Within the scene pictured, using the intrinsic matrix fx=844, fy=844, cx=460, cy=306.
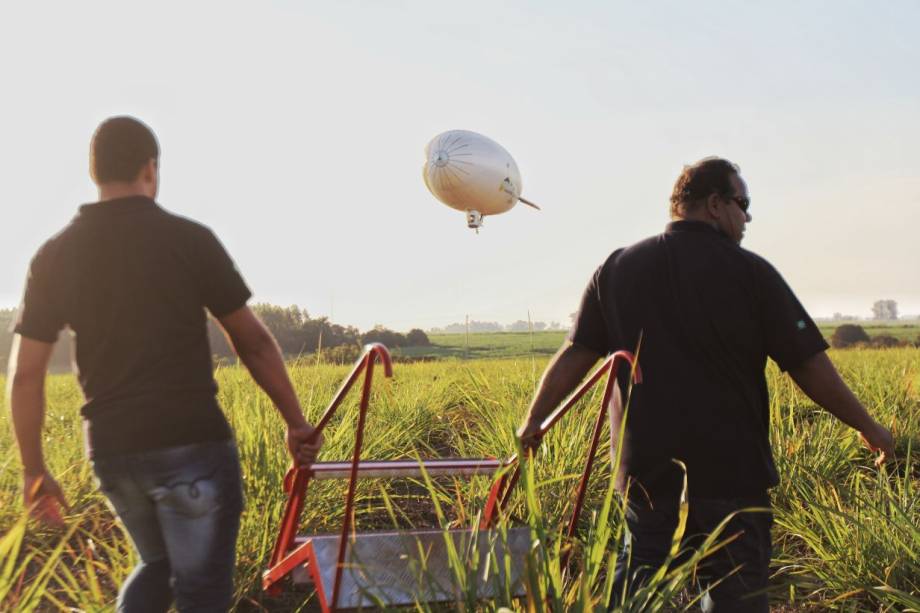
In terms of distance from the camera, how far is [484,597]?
247 centimetres

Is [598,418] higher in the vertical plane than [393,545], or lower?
higher

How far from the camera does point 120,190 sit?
93.0 inches

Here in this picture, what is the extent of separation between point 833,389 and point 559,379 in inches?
38.6

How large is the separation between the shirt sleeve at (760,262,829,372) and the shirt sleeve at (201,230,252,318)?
178 cm

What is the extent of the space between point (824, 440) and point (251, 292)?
4.93 meters

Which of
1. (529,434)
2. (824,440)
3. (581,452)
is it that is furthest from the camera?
(824,440)

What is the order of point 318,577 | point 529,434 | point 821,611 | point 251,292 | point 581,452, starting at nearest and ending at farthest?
point 251,292 < point 318,577 < point 529,434 < point 821,611 < point 581,452

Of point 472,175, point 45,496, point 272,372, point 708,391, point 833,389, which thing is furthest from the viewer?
point 472,175

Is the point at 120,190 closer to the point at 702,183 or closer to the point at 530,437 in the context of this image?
the point at 530,437

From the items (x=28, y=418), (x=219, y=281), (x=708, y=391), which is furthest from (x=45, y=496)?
(x=708, y=391)

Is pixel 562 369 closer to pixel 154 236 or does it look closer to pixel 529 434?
pixel 529 434

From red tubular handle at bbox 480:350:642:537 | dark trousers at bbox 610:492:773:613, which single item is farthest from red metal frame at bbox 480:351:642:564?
dark trousers at bbox 610:492:773:613

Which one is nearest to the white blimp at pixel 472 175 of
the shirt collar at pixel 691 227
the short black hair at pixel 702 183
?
the short black hair at pixel 702 183

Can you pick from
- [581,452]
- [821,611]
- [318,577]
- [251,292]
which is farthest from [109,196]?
[821,611]
